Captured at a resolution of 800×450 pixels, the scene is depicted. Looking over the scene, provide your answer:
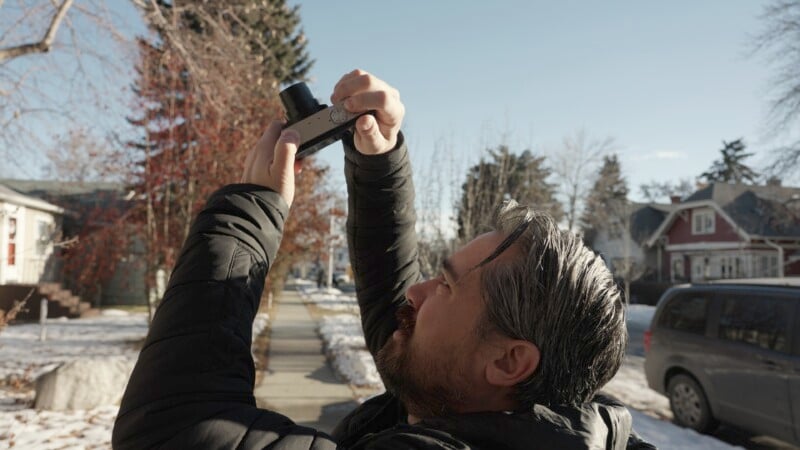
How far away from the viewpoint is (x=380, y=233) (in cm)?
156

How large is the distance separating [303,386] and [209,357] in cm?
854

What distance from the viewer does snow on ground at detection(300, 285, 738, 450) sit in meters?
6.55

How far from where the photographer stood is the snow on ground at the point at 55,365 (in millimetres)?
6020

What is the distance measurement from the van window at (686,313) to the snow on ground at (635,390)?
3.68 feet

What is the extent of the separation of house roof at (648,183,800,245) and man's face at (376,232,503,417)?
31699mm

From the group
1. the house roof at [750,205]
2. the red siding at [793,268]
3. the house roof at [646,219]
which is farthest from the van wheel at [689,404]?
the house roof at [646,219]

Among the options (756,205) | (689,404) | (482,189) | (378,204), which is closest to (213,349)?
(378,204)

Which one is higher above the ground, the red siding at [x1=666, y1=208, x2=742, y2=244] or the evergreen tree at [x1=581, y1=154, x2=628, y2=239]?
the evergreen tree at [x1=581, y1=154, x2=628, y2=239]

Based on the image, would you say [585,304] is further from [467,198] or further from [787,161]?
[787,161]

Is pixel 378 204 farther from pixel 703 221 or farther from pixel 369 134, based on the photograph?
pixel 703 221

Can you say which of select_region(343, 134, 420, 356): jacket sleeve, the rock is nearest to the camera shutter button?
→ select_region(343, 134, 420, 356): jacket sleeve

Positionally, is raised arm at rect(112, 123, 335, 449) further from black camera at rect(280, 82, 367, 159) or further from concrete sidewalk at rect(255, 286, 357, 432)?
concrete sidewalk at rect(255, 286, 357, 432)

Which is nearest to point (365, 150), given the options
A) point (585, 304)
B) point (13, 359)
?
point (585, 304)

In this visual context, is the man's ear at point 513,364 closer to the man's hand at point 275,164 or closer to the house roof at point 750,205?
the man's hand at point 275,164
